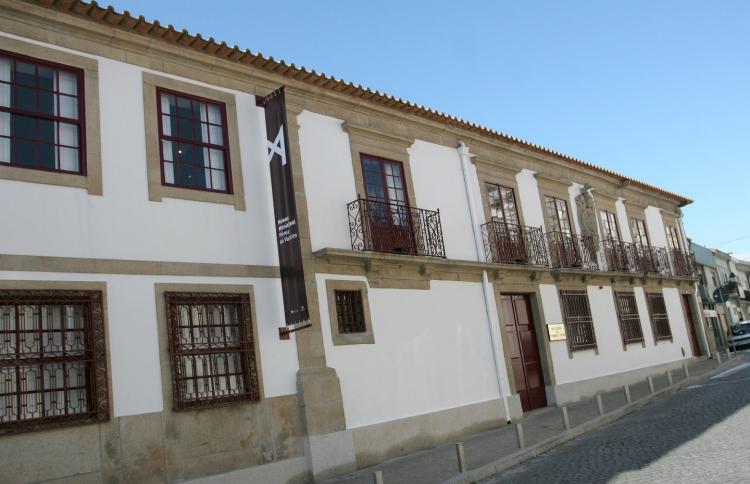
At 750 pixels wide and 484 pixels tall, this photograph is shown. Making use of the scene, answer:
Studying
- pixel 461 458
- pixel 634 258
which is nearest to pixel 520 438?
pixel 461 458

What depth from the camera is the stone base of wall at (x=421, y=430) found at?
996 centimetres

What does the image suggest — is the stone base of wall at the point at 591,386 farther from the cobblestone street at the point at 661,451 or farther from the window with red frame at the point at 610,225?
the window with red frame at the point at 610,225

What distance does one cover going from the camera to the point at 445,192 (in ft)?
43.8

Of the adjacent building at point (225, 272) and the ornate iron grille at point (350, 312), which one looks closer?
the adjacent building at point (225, 272)

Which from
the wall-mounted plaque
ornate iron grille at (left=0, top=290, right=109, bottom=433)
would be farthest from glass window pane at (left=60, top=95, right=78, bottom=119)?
the wall-mounted plaque

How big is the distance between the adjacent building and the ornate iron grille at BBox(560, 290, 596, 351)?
3.52 feet

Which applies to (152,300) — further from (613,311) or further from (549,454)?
(613,311)

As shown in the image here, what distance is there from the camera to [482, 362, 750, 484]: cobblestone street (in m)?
6.64

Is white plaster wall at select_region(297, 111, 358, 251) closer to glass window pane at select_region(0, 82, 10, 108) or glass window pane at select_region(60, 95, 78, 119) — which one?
glass window pane at select_region(60, 95, 78, 119)

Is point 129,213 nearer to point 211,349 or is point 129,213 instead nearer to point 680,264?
point 211,349

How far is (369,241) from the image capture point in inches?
431

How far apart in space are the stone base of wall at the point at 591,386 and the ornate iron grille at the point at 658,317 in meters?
1.23

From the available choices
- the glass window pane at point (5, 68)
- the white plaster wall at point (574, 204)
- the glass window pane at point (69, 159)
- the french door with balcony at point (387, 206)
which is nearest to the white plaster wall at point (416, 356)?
the french door with balcony at point (387, 206)

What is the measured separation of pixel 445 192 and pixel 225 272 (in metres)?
5.66
